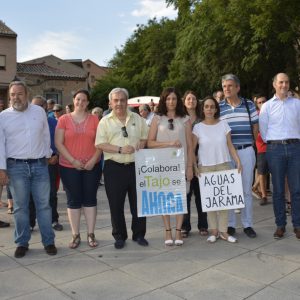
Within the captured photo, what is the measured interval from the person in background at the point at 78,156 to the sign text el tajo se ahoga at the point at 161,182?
57 centimetres

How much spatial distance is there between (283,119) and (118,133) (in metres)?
2.11

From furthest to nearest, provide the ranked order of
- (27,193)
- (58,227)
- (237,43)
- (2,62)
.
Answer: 1. (2,62)
2. (237,43)
3. (58,227)
4. (27,193)

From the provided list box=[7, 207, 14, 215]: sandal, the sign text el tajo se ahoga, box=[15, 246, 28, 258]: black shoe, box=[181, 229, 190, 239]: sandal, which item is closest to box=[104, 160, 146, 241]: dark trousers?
the sign text el tajo se ahoga

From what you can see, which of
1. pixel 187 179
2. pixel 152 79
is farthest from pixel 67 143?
pixel 152 79

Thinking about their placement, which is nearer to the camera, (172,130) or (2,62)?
(172,130)

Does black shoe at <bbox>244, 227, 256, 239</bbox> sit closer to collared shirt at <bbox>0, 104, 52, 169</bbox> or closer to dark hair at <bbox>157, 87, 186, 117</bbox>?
dark hair at <bbox>157, 87, 186, 117</bbox>

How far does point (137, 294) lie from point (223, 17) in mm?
14880

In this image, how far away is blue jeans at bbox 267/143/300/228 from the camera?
16.7 ft

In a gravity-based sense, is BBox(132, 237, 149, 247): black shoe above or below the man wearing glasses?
below

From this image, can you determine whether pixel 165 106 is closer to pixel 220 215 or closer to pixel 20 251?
pixel 220 215

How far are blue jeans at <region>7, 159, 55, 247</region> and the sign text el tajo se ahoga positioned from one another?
43.9 inches

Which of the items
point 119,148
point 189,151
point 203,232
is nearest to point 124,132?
point 119,148

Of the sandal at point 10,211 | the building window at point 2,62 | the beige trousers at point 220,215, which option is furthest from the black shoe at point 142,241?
the building window at point 2,62

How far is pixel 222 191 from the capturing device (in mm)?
5027
